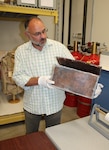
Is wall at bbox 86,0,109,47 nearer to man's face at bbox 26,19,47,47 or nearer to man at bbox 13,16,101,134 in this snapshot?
man at bbox 13,16,101,134

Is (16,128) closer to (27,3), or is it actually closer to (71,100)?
(71,100)

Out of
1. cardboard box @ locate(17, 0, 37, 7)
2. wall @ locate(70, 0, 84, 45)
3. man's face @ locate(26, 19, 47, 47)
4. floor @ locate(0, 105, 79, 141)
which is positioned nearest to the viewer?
man's face @ locate(26, 19, 47, 47)

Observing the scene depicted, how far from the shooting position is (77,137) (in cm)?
82

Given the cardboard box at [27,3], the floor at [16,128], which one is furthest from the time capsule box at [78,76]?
the floor at [16,128]

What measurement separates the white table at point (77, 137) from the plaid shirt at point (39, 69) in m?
0.35

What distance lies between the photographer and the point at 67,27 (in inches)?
122

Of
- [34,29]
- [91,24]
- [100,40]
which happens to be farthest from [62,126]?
[91,24]

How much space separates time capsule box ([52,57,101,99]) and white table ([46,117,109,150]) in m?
0.20

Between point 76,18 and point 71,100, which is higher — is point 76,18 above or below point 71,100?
above

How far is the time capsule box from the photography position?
74cm

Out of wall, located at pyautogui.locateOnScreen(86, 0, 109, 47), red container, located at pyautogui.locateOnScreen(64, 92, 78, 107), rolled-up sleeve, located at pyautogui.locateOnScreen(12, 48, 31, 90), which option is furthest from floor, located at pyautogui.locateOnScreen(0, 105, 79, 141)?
wall, located at pyautogui.locateOnScreen(86, 0, 109, 47)

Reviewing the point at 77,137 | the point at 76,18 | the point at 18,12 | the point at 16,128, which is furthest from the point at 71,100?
the point at 77,137

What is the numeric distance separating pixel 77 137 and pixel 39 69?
56 centimetres

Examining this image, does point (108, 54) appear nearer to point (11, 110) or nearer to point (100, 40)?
point (100, 40)
